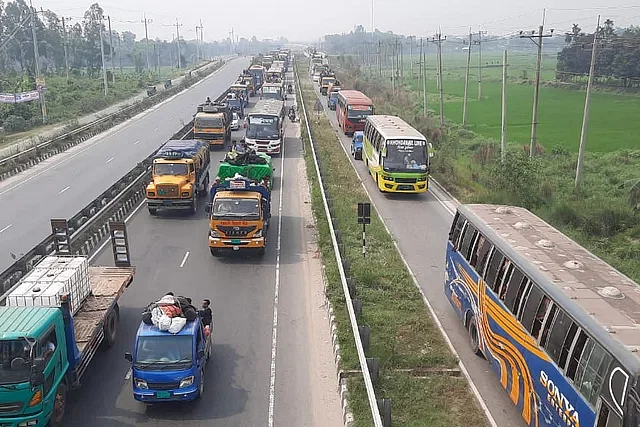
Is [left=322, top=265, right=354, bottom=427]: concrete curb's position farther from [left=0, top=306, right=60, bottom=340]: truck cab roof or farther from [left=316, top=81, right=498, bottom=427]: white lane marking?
[left=0, top=306, right=60, bottom=340]: truck cab roof

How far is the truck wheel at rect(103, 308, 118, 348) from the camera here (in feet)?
46.9

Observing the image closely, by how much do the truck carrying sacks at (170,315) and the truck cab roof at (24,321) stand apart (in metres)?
1.82

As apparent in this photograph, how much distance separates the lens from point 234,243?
→ 20.4 meters

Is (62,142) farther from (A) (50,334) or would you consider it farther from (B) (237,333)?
(A) (50,334)

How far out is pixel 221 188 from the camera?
2175 cm

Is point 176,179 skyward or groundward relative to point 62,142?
skyward

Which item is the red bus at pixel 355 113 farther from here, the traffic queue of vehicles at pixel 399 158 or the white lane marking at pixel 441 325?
the white lane marking at pixel 441 325

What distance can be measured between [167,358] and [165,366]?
0.16m

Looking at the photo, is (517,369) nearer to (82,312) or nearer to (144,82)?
(82,312)

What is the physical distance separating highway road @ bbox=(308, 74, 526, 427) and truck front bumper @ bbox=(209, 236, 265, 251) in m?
4.97

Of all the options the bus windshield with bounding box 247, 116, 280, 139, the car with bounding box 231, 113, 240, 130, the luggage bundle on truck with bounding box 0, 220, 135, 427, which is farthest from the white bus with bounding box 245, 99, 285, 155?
the luggage bundle on truck with bounding box 0, 220, 135, 427

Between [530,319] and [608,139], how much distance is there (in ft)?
122

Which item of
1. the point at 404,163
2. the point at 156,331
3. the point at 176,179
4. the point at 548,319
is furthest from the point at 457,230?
the point at 176,179

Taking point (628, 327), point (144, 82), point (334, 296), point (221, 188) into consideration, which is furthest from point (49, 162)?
point (144, 82)
